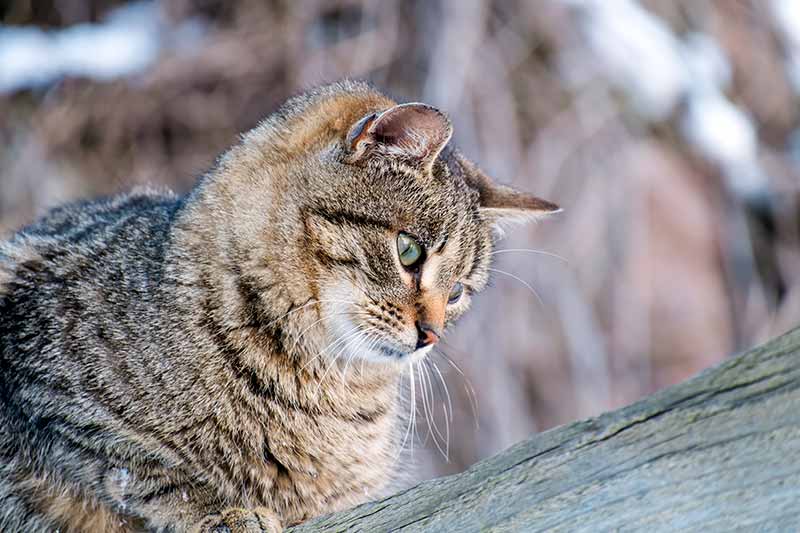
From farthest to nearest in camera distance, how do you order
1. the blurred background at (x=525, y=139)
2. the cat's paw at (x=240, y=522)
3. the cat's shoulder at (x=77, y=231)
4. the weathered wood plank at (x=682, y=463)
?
the blurred background at (x=525, y=139)
the cat's shoulder at (x=77, y=231)
the cat's paw at (x=240, y=522)
the weathered wood plank at (x=682, y=463)

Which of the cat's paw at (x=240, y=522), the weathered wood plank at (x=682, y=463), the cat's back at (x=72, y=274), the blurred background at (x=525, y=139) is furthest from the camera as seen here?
the blurred background at (x=525, y=139)

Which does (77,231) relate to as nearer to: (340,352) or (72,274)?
(72,274)

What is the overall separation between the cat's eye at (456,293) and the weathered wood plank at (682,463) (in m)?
0.78

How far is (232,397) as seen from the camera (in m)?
1.95

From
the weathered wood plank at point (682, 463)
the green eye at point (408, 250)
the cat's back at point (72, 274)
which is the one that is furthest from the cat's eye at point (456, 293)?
the weathered wood plank at point (682, 463)

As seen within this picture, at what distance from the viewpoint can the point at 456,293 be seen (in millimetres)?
2258

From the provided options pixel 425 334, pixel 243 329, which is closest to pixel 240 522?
pixel 243 329

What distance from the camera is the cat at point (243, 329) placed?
189cm

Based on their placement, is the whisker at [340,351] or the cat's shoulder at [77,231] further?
the cat's shoulder at [77,231]

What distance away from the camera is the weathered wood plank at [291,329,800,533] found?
4.24 feet

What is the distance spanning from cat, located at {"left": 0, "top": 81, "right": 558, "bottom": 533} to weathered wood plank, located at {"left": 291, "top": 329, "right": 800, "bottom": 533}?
60 centimetres

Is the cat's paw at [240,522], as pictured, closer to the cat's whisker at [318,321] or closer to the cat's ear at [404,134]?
the cat's whisker at [318,321]

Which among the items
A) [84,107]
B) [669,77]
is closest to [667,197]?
[669,77]

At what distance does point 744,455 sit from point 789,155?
3663mm
